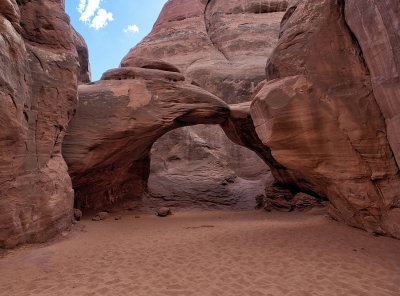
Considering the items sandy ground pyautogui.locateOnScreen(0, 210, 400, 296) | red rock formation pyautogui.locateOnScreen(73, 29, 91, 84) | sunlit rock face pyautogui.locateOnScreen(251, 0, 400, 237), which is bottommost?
sandy ground pyautogui.locateOnScreen(0, 210, 400, 296)

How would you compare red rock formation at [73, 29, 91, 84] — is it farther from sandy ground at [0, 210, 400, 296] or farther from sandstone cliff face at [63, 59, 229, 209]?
sandy ground at [0, 210, 400, 296]

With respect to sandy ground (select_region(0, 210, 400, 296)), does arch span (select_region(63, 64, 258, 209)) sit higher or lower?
higher

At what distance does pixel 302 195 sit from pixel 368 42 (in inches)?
334

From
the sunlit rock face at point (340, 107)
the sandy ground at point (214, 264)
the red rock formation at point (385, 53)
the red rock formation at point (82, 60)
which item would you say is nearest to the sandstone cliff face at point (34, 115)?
the sandy ground at point (214, 264)

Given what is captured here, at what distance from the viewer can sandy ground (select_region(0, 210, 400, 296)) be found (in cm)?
444

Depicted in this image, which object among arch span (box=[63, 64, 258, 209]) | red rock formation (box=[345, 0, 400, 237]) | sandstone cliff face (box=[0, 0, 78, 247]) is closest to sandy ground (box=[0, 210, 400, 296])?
sandstone cliff face (box=[0, 0, 78, 247])

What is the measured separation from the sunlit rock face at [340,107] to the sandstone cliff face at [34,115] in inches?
234

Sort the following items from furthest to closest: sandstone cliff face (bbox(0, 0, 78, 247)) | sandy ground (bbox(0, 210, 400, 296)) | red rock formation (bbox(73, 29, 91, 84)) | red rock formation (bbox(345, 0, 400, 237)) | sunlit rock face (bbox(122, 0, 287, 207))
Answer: red rock formation (bbox(73, 29, 91, 84))
sunlit rock face (bbox(122, 0, 287, 207))
sandstone cliff face (bbox(0, 0, 78, 247))
red rock formation (bbox(345, 0, 400, 237))
sandy ground (bbox(0, 210, 400, 296))

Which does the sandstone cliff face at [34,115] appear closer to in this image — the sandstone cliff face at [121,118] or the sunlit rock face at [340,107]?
the sandstone cliff face at [121,118]

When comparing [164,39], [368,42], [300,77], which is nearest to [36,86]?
[300,77]

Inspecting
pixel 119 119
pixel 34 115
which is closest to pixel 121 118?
pixel 119 119

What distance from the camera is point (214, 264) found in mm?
5574

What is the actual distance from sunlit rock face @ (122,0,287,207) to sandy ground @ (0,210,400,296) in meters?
8.70

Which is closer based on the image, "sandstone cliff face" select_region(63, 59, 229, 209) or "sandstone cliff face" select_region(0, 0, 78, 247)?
"sandstone cliff face" select_region(0, 0, 78, 247)
